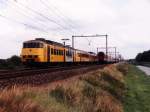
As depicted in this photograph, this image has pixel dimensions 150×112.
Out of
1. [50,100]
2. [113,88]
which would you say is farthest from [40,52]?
[50,100]

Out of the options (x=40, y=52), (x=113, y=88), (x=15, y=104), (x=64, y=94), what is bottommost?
(x=113, y=88)

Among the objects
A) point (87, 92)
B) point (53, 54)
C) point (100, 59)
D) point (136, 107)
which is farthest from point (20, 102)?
point (100, 59)

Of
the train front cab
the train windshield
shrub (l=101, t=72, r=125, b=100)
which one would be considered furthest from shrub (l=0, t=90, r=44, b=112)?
the train windshield

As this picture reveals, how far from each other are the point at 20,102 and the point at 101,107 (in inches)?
237

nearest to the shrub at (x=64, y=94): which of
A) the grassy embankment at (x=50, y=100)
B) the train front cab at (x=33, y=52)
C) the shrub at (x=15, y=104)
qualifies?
the grassy embankment at (x=50, y=100)

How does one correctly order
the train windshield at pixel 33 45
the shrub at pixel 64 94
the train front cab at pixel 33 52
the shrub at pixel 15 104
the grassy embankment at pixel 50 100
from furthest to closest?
1. the train windshield at pixel 33 45
2. the train front cab at pixel 33 52
3. the shrub at pixel 64 94
4. the grassy embankment at pixel 50 100
5. the shrub at pixel 15 104

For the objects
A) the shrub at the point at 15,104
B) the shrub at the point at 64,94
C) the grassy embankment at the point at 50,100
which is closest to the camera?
the shrub at the point at 15,104

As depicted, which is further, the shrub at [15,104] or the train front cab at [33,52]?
the train front cab at [33,52]

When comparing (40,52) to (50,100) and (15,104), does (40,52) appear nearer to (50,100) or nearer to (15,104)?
(50,100)

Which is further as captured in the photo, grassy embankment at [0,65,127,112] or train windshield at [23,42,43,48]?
train windshield at [23,42,43,48]

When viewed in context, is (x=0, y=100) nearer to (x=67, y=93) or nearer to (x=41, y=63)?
(x=67, y=93)

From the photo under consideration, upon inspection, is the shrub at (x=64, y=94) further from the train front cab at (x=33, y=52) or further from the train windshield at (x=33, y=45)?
the train windshield at (x=33, y=45)

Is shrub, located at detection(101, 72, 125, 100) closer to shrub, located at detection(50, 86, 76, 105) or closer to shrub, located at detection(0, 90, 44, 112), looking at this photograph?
shrub, located at detection(50, 86, 76, 105)

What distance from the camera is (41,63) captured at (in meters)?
35.8
